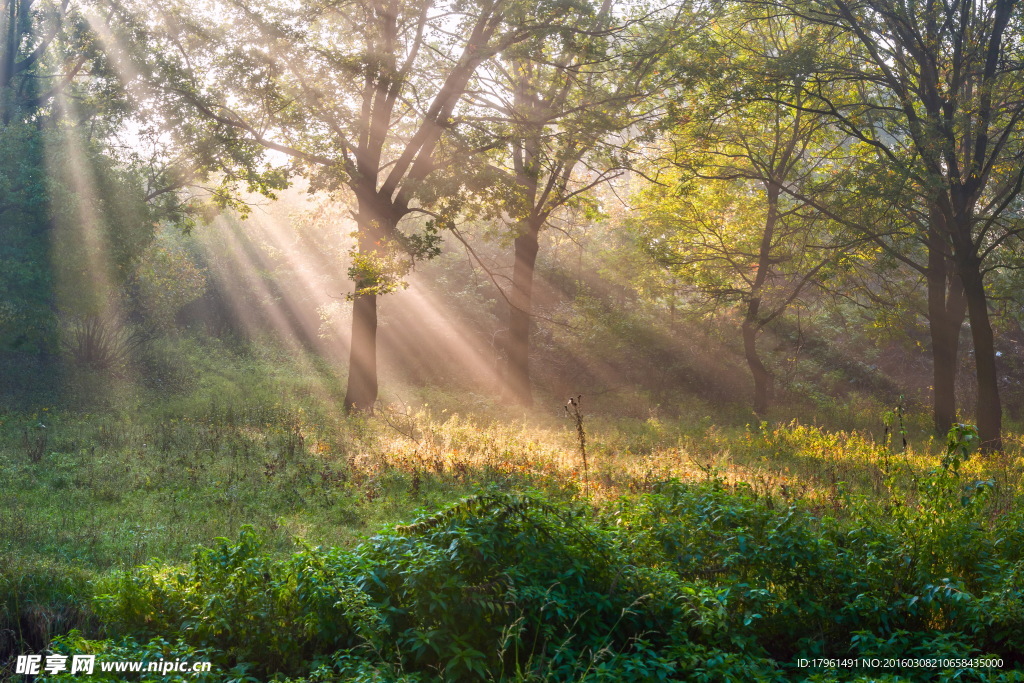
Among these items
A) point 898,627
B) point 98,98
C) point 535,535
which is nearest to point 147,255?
point 98,98

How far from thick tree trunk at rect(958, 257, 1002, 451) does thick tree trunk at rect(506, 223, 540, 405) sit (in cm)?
1141

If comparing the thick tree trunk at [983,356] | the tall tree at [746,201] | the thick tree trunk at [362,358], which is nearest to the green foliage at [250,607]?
the thick tree trunk at [362,358]

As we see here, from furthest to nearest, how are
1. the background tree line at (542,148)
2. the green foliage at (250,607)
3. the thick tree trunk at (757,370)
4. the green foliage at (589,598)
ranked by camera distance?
1. the thick tree trunk at (757,370)
2. the background tree line at (542,148)
3. the green foliage at (250,607)
4. the green foliage at (589,598)

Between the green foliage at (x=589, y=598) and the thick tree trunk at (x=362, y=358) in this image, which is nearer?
the green foliage at (x=589, y=598)

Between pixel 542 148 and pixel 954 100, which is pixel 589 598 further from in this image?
pixel 954 100

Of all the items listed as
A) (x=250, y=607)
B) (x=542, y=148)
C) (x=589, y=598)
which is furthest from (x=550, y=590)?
(x=542, y=148)

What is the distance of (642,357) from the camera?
91.2ft

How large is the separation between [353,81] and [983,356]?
15308 millimetres

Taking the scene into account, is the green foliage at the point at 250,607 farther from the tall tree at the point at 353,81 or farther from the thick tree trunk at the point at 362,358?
the thick tree trunk at the point at 362,358

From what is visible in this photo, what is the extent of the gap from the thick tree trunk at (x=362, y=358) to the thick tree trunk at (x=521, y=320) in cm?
510

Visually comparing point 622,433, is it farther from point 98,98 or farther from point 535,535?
point 98,98

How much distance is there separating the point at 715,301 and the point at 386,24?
12.8 metres

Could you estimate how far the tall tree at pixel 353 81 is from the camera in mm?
16219

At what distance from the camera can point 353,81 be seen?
660 inches
